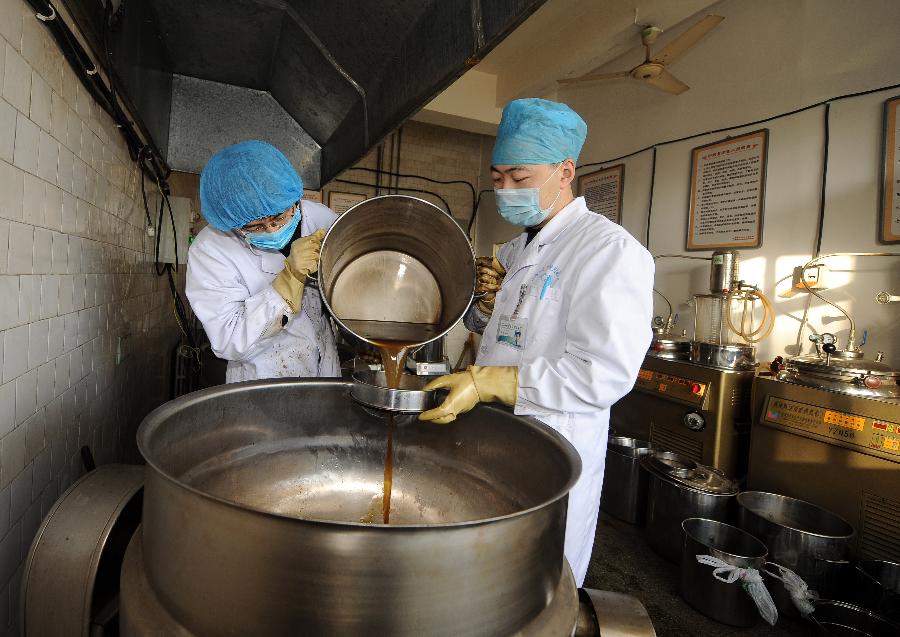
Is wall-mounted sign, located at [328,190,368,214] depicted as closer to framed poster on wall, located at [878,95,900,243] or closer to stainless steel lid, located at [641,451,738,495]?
stainless steel lid, located at [641,451,738,495]

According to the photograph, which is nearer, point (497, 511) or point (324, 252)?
point (497, 511)

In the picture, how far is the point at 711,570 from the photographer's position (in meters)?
1.99

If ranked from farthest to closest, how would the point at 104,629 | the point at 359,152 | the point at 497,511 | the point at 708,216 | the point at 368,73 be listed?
the point at 708,216 < the point at 359,152 < the point at 368,73 < the point at 497,511 < the point at 104,629

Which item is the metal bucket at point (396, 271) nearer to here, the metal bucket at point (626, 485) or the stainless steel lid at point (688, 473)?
the stainless steel lid at point (688, 473)

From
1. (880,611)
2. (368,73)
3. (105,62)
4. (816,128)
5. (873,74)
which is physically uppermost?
(873,74)

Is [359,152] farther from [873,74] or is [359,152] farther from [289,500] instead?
[873,74]

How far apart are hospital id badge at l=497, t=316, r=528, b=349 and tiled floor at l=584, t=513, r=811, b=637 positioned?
4.44 ft

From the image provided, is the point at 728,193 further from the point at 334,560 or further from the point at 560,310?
the point at 334,560

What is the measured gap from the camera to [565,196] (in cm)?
149

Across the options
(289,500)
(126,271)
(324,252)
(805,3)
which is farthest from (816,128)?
(126,271)

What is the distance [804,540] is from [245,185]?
2.45 meters

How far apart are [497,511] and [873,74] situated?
9.79ft

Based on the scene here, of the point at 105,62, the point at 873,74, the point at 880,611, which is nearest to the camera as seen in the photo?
the point at 105,62

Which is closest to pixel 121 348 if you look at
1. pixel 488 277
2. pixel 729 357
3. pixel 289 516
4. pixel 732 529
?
pixel 488 277
